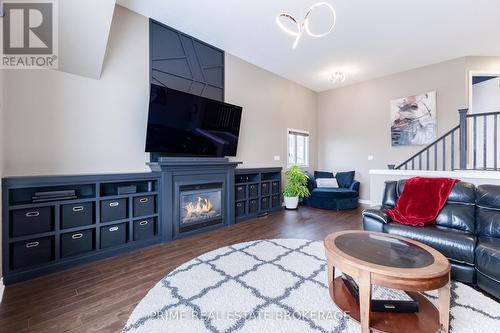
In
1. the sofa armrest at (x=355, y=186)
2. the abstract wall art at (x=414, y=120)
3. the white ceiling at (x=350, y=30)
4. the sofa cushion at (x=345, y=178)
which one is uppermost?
the white ceiling at (x=350, y=30)

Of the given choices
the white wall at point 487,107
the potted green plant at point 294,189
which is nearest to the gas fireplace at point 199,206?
the potted green plant at point 294,189

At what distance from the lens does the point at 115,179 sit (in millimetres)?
2760

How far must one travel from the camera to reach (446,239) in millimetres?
2168

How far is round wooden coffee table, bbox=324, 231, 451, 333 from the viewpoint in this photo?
1.32 m

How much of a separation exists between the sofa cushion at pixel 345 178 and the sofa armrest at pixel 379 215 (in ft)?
10.8

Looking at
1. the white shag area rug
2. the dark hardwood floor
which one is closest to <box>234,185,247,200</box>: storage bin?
the dark hardwood floor

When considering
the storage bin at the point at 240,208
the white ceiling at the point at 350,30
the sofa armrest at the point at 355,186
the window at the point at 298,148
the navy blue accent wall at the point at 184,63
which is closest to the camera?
the white ceiling at the point at 350,30

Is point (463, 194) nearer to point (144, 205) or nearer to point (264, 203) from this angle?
point (264, 203)

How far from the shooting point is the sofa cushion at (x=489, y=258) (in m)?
1.79

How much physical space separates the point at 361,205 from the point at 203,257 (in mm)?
4693

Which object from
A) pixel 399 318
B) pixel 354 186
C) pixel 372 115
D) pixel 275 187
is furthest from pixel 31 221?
pixel 372 115

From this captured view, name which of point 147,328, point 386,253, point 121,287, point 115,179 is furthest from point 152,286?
point 386,253

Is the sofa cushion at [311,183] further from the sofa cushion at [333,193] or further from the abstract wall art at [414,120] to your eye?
the abstract wall art at [414,120]

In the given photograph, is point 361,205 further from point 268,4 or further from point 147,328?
point 147,328
